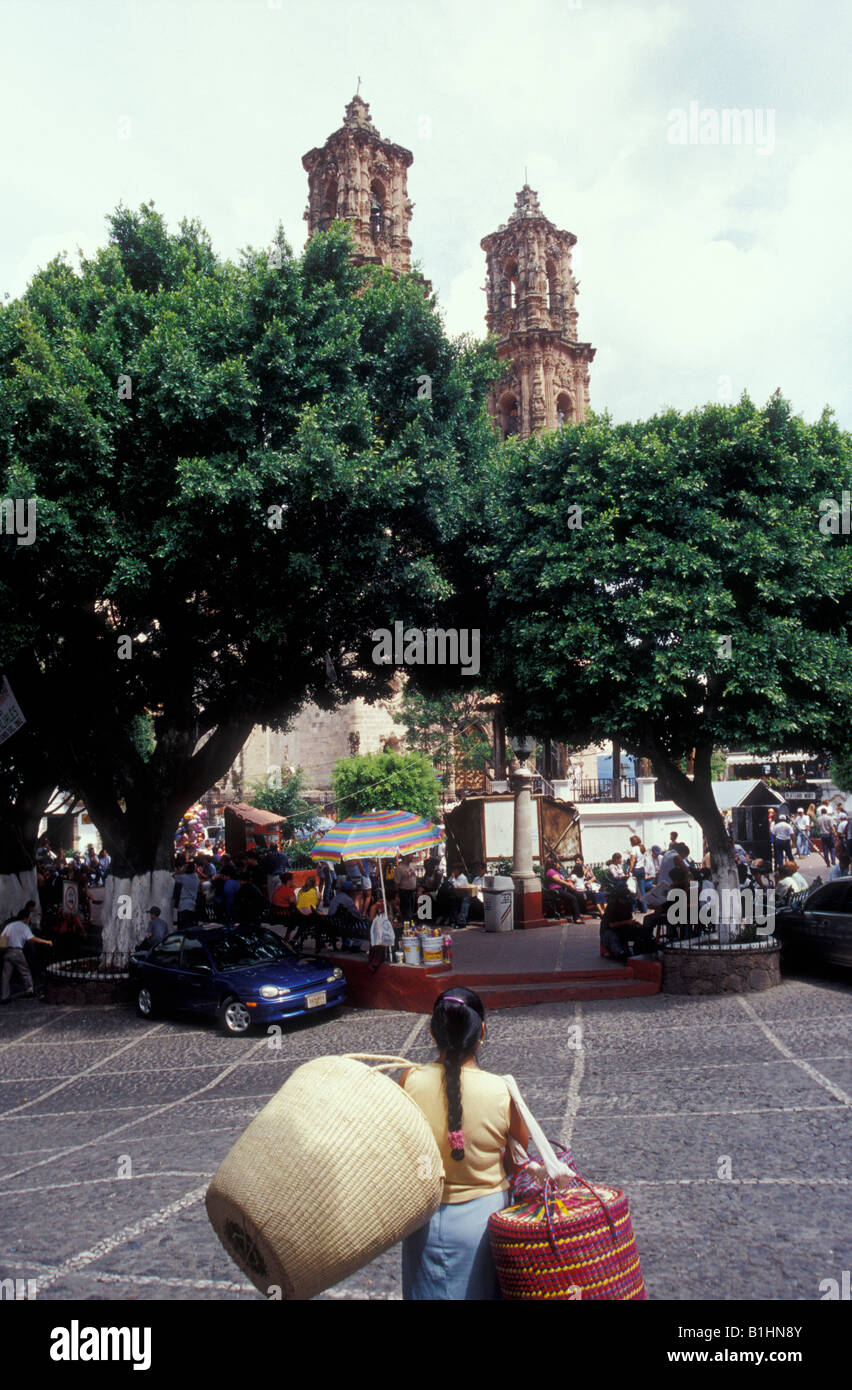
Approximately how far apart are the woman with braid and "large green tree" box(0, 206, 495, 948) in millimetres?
8646

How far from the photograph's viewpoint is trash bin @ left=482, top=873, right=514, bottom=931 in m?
18.1

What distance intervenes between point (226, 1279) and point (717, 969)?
27.7ft

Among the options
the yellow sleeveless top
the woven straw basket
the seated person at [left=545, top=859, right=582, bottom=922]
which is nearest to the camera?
the woven straw basket

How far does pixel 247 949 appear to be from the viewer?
12.5 m

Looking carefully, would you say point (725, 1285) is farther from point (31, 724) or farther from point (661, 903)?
point (31, 724)

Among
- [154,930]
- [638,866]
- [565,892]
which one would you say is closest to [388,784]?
[638,866]

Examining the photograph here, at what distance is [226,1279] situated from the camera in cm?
502

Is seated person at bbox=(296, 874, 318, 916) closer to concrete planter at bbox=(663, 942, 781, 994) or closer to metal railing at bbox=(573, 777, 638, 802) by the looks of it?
concrete planter at bbox=(663, 942, 781, 994)

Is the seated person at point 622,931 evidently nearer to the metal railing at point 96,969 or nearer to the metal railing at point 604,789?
the metal railing at point 96,969

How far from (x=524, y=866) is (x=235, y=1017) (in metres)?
8.51

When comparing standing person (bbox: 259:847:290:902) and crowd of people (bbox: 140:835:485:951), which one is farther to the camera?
standing person (bbox: 259:847:290:902)

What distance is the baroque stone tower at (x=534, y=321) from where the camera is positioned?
2156 inches

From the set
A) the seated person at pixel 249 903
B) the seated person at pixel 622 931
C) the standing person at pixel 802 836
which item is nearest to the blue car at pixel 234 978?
the seated person at pixel 249 903

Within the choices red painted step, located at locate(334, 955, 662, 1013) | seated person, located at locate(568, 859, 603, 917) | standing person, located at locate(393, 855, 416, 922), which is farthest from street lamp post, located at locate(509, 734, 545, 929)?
red painted step, located at locate(334, 955, 662, 1013)
